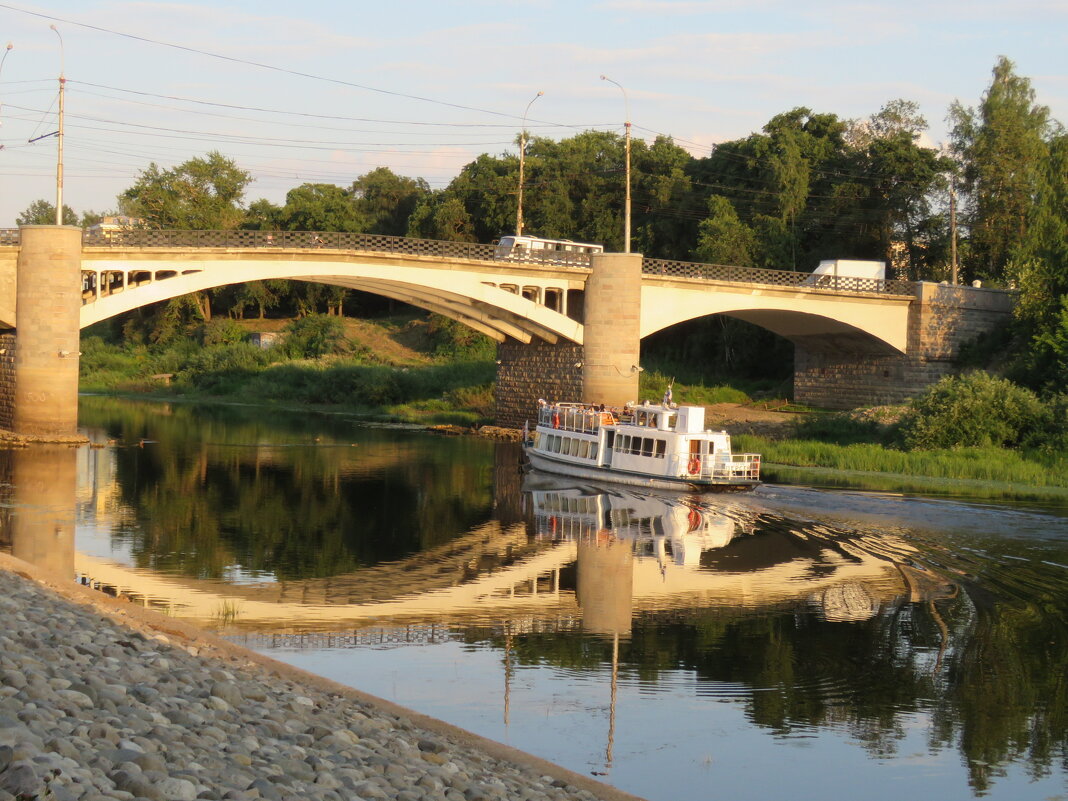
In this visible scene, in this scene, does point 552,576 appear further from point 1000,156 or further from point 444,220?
point 444,220

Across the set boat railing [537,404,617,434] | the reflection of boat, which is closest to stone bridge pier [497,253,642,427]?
boat railing [537,404,617,434]

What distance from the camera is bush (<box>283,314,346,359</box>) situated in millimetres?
78656

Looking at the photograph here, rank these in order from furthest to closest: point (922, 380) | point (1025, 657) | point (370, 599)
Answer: point (922, 380), point (370, 599), point (1025, 657)

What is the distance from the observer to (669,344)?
249ft

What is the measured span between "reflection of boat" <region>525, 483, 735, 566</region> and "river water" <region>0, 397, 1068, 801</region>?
15cm

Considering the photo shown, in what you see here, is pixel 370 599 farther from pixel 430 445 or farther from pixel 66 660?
pixel 430 445

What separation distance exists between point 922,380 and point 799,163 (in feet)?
52.1

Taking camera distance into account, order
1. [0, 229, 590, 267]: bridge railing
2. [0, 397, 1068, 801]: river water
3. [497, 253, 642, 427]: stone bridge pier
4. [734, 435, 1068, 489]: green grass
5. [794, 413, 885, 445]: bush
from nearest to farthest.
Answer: [0, 397, 1068, 801]: river water < [734, 435, 1068, 489]: green grass < [0, 229, 590, 267]: bridge railing < [794, 413, 885, 445]: bush < [497, 253, 642, 427]: stone bridge pier

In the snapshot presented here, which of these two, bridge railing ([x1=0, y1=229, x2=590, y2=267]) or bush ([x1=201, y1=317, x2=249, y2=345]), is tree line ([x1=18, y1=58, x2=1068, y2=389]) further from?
bridge railing ([x1=0, y1=229, x2=590, y2=267])

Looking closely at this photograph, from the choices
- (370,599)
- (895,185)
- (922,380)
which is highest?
Result: (895,185)

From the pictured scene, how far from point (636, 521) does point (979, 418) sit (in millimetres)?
16682

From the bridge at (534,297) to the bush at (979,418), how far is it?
12.8 m

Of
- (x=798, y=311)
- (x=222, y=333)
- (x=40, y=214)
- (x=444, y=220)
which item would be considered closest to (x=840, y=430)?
(x=798, y=311)

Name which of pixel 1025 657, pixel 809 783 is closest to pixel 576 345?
pixel 1025 657
